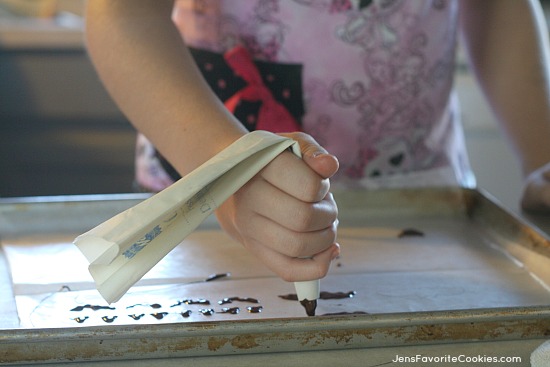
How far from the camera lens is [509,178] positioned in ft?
6.52

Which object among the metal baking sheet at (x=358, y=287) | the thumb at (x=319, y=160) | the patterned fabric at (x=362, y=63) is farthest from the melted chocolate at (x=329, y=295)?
the patterned fabric at (x=362, y=63)

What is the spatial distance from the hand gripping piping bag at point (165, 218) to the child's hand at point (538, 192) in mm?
355

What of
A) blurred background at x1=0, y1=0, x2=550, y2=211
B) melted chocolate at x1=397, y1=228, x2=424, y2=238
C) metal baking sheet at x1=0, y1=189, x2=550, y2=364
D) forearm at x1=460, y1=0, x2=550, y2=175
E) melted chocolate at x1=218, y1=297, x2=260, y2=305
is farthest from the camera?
blurred background at x1=0, y1=0, x2=550, y2=211

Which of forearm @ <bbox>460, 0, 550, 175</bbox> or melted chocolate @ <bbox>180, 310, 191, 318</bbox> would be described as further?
forearm @ <bbox>460, 0, 550, 175</bbox>

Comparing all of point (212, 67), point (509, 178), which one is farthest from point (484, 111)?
point (212, 67)

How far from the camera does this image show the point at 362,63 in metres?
0.89

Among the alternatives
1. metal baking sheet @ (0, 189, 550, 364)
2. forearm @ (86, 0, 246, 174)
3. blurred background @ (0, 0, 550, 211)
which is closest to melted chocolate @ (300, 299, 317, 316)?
metal baking sheet @ (0, 189, 550, 364)

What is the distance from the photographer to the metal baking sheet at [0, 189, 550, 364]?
0.50 metres

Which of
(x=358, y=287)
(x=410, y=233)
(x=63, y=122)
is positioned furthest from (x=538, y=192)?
(x=63, y=122)

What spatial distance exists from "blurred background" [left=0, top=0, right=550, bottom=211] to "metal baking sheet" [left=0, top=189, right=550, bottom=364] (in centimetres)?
116

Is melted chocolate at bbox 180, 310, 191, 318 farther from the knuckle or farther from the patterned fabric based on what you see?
the patterned fabric

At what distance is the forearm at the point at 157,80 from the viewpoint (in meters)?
0.64

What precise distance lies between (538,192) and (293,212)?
381 millimetres

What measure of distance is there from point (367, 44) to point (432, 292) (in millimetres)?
332
